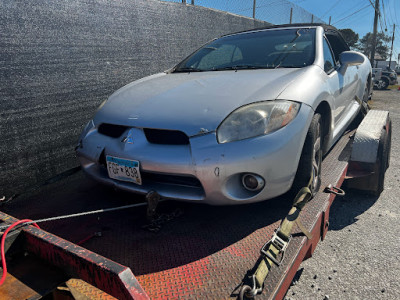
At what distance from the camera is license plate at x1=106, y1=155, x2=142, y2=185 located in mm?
1902

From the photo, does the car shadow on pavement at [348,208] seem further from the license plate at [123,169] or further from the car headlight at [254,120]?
the license plate at [123,169]

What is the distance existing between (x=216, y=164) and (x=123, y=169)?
616 mm

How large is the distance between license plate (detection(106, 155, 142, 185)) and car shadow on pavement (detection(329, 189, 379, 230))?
1857 mm

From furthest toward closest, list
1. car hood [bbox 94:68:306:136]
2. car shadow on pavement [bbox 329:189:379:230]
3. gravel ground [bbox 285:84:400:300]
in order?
car shadow on pavement [bbox 329:189:379:230]
gravel ground [bbox 285:84:400:300]
car hood [bbox 94:68:306:136]

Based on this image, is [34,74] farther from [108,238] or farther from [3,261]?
[3,261]

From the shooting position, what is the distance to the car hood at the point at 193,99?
6.09 ft

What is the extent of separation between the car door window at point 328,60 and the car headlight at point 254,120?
102 centimetres

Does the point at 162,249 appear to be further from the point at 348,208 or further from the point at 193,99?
the point at 348,208

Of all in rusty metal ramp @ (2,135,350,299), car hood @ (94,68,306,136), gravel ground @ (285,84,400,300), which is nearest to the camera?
rusty metal ramp @ (2,135,350,299)

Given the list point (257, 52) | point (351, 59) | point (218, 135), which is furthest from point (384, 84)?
point (218, 135)

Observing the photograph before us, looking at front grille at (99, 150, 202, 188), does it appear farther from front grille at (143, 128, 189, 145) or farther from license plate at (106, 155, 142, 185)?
front grille at (143, 128, 189, 145)

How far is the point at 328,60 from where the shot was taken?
9.37 ft

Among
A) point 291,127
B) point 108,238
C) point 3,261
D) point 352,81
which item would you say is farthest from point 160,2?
point 3,261

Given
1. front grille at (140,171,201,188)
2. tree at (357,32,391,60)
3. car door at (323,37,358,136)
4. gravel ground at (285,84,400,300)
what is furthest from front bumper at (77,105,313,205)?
tree at (357,32,391,60)
